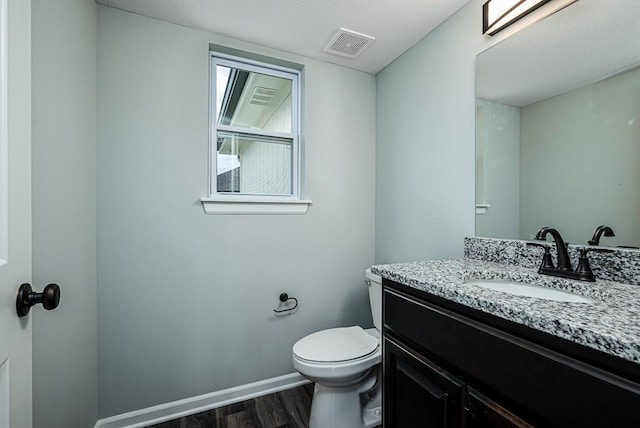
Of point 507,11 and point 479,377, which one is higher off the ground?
point 507,11

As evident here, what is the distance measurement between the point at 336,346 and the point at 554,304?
108 centimetres

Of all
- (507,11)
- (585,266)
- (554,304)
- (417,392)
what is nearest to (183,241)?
(417,392)

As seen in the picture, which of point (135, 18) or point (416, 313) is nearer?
point (416, 313)

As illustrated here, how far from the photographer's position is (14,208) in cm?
63

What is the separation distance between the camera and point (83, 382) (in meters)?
1.33

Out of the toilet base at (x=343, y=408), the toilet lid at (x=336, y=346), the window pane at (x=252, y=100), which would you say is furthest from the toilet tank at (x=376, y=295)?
the window pane at (x=252, y=100)

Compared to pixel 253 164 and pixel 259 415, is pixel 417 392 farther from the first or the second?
pixel 253 164

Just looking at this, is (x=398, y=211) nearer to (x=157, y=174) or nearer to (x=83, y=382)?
(x=157, y=174)

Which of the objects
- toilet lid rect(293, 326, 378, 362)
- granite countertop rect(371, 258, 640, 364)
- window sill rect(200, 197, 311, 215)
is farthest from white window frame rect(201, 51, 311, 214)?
granite countertop rect(371, 258, 640, 364)

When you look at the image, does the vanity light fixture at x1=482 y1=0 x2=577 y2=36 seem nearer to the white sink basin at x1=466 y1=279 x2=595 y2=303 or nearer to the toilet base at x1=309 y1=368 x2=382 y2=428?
the white sink basin at x1=466 y1=279 x2=595 y2=303

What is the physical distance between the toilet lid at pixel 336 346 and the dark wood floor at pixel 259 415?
0.46m

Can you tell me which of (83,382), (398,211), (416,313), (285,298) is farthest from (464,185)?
(83,382)

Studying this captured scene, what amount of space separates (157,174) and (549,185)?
1.93 metres

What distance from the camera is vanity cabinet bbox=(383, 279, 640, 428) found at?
550mm
